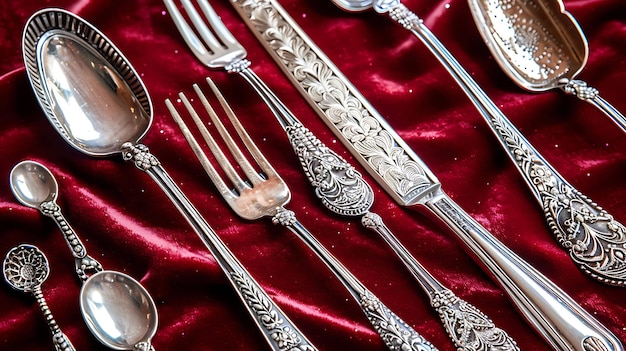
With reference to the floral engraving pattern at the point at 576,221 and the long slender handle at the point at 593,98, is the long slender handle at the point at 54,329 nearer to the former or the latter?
the floral engraving pattern at the point at 576,221

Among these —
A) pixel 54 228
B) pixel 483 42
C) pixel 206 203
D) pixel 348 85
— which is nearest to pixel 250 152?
pixel 206 203

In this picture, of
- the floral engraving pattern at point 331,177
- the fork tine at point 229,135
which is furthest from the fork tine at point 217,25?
the floral engraving pattern at point 331,177

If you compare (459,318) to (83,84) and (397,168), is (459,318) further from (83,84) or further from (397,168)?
(83,84)

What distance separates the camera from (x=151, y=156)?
0.92 meters

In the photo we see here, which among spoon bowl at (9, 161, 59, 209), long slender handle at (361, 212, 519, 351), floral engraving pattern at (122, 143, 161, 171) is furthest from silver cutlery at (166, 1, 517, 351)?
spoon bowl at (9, 161, 59, 209)

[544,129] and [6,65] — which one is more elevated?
[6,65]

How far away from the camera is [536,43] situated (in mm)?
1026

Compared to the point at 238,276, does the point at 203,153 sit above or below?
above

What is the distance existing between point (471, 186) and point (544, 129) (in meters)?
0.17

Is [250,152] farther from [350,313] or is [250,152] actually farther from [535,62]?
[535,62]

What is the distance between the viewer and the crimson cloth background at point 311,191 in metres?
0.81

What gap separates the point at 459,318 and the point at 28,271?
0.61 meters

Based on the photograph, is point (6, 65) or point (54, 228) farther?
point (6, 65)

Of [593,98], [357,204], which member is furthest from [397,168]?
[593,98]
